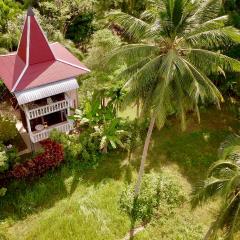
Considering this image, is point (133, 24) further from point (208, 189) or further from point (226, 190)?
point (226, 190)

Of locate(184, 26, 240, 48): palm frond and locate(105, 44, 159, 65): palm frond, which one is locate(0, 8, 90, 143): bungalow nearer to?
locate(105, 44, 159, 65): palm frond

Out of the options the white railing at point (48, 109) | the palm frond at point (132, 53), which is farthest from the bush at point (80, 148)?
the palm frond at point (132, 53)

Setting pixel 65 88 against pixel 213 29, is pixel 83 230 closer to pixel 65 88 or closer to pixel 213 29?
pixel 65 88

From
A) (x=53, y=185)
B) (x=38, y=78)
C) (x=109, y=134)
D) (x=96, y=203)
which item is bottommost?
(x=96, y=203)

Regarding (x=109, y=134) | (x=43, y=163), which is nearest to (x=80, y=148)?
(x=109, y=134)

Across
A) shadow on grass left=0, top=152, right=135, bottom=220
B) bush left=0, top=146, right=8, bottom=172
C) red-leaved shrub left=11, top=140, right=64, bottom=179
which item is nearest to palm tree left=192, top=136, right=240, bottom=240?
shadow on grass left=0, top=152, right=135, bottom=220

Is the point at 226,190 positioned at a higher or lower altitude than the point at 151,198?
higher
